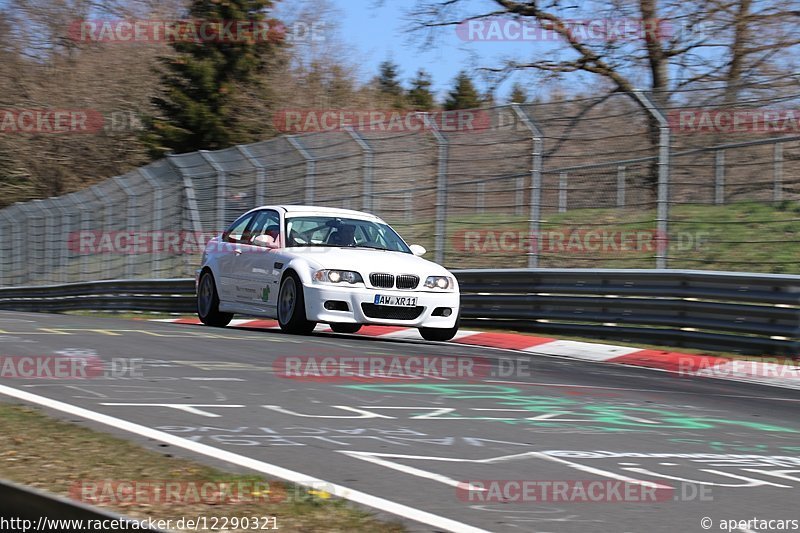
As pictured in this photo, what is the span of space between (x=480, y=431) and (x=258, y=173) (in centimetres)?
1395

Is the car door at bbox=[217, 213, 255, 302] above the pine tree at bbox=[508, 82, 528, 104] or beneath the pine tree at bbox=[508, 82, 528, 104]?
beneath

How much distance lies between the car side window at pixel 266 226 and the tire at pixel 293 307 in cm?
69

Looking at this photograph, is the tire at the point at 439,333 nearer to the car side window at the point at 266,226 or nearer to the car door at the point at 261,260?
the car door at the point at 261,260

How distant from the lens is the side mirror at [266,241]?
1253cm

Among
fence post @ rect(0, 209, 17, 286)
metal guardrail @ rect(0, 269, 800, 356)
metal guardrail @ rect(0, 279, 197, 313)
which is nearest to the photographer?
metal guardrail @ rect(0, 269, 800, 356)

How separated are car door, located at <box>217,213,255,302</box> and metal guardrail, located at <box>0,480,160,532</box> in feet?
33.3

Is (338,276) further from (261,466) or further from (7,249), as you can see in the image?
(7,249)

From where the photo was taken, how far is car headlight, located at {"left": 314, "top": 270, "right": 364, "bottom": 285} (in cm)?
1164

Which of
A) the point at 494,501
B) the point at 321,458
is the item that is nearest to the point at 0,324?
the point at 321,458

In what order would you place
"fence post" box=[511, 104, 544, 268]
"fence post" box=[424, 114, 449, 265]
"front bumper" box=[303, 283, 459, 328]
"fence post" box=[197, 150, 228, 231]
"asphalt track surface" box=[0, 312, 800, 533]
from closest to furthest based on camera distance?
1. "asphalt track surface" box=[0, 312, 800, 533]
2. "front bumper" box=[303, 283, 459, 328]
3. "fence post" box=[511, 104, 544, 268]
4. "fence post" box=[424, 114, 449, 265]
5. "fence post" box=[197, 150, 228, 231]

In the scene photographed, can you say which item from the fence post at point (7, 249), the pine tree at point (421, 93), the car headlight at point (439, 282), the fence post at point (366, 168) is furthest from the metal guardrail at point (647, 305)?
the pine tree at point (421, 93)

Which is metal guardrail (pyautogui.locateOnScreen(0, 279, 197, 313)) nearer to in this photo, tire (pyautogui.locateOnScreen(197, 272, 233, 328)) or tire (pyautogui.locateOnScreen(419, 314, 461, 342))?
tire (pyautogui.locateOnScreen(197, 272, 233, 328))

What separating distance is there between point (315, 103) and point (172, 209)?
1060 inches

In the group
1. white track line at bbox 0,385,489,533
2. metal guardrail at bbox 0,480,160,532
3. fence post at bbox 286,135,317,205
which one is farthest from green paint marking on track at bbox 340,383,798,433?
fence post at bbox 286,135,317,205
